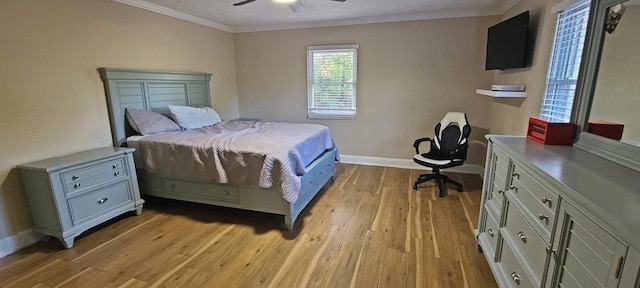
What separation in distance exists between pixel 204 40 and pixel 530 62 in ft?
13.5

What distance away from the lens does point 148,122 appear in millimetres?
3318

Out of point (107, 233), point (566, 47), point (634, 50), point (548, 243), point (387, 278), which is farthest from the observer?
point (107, 233)

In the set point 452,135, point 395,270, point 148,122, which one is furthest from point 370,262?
point 148,122

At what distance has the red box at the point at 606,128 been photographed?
1590 millimetres

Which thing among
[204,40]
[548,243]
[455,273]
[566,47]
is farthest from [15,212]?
[566,47]

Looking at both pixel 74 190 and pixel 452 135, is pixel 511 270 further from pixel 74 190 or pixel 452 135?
pixel 74 190

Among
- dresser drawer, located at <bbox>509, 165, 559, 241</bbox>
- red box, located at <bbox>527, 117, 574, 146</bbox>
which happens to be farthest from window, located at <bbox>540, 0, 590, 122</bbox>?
dresser drawer, located at <bbox>509, 165, 559, 241</bbox>

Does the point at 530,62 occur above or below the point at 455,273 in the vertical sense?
above

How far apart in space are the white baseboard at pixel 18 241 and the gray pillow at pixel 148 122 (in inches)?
49.2

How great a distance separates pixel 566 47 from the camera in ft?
7.26

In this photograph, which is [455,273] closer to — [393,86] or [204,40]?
[393,86]

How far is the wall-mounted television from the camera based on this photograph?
9.25 feet

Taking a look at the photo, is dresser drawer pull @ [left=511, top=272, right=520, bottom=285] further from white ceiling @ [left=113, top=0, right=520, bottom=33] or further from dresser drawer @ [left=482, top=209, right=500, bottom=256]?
white ceiling @ [left=113, top=0, right=520, bottom=33]

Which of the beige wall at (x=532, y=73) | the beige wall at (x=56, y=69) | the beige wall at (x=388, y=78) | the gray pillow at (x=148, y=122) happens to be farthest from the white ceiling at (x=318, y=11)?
the gray pillow at (x=148, y=122)
